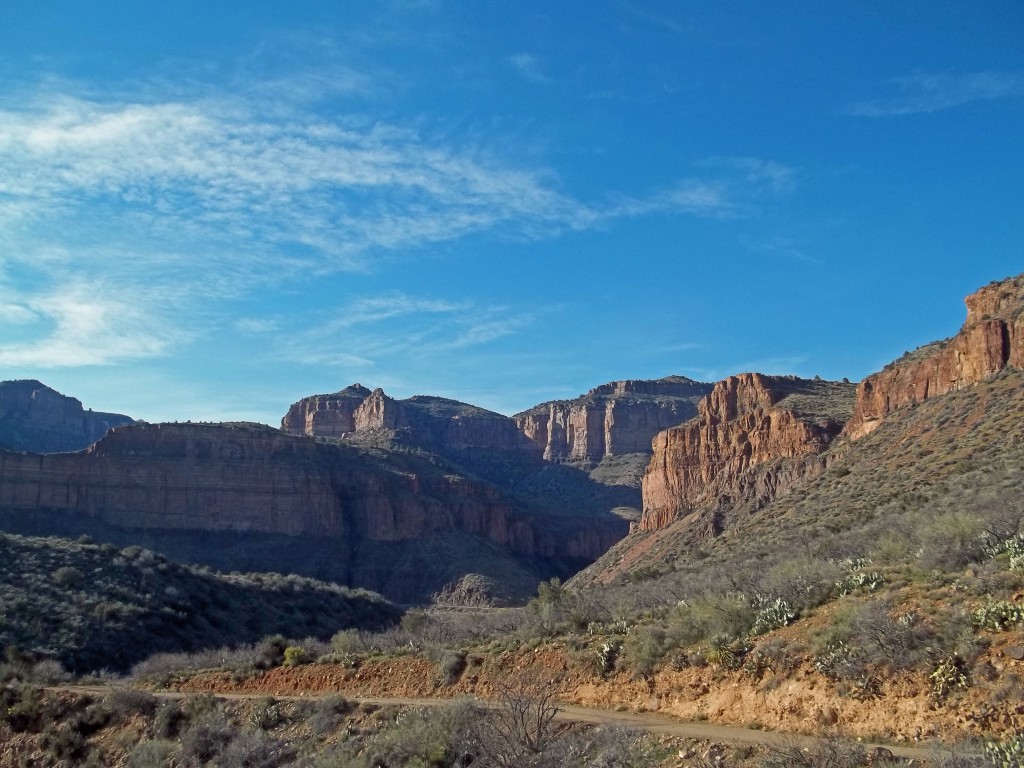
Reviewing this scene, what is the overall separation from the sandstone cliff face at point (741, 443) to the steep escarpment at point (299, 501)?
20616 mm

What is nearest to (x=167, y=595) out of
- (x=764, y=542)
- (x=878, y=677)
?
(x=764, y=542)

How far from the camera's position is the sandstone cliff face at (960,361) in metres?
48.8

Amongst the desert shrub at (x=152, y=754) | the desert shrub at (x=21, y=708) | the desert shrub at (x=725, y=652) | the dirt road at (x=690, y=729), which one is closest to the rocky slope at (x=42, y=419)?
the desert shrub at (x=21, y=708)

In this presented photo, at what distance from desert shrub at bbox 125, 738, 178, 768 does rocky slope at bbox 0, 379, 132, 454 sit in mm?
150891

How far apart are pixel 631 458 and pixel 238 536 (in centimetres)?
7928

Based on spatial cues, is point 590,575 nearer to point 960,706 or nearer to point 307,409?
point 960,706

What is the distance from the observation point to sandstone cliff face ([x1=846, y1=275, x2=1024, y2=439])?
48.8m

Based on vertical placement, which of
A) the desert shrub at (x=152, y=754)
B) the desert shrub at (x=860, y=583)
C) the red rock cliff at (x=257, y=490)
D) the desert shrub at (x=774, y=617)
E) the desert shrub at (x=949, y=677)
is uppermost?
the red rock cliff at (x=257, y=490)

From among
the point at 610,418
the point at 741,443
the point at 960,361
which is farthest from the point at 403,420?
the point at 960,361

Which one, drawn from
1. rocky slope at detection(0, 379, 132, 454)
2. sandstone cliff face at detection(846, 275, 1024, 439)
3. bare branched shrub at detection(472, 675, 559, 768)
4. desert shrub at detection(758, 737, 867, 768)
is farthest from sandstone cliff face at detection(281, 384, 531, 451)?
desert shrub at detection(758, 737, 867, 768)

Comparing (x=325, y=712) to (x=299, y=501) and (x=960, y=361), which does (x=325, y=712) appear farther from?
(x=299, y=501)

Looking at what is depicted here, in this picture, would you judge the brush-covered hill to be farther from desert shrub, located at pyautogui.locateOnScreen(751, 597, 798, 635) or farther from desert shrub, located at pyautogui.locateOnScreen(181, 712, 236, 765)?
desert shrub, located at pyautogui.locateOnScreen(751, 597, 798, 635)

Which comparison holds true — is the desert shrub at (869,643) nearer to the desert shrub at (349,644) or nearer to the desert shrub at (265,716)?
the desert shrub at (265,716)

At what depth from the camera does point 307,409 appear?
566 ft
